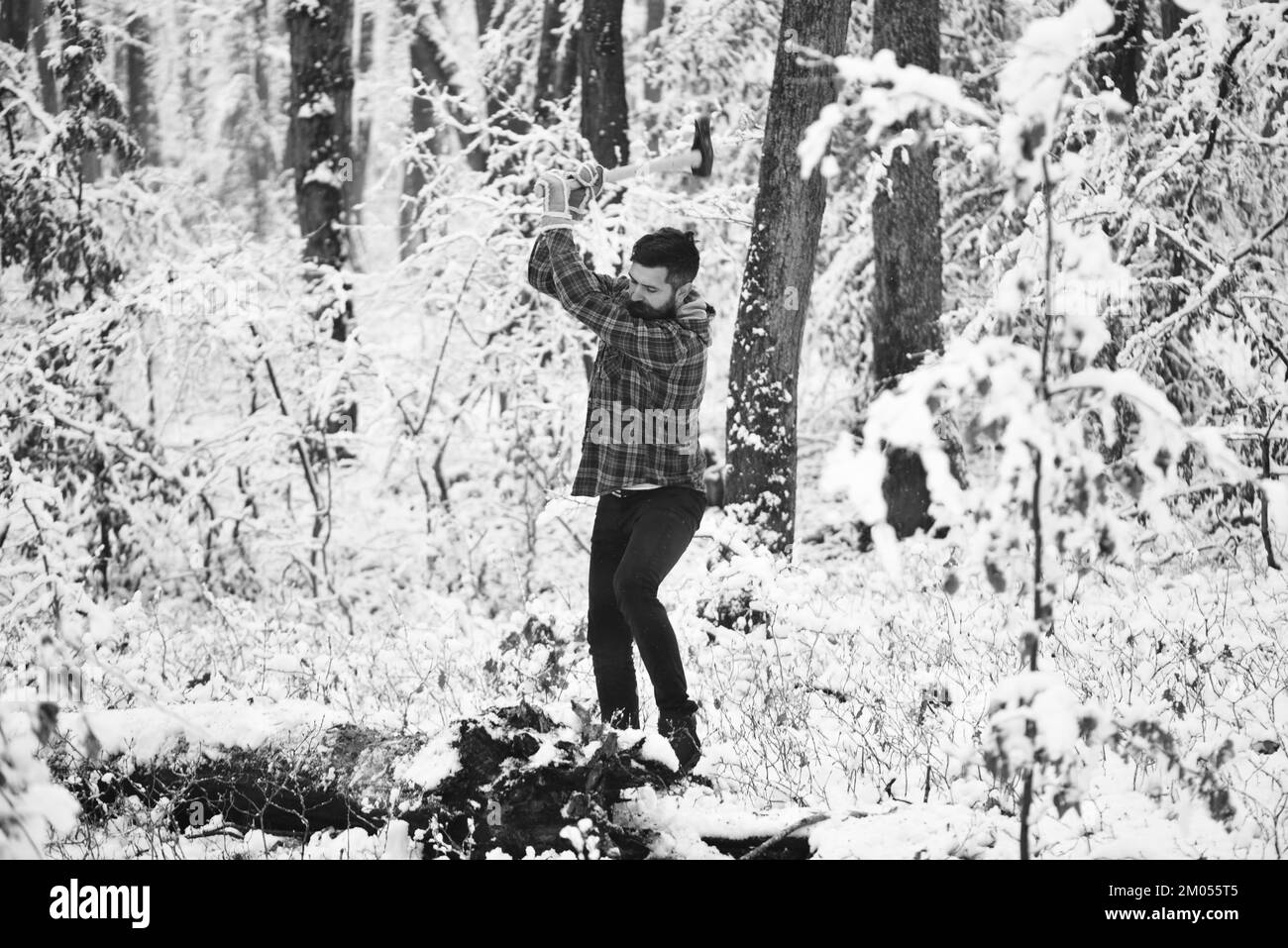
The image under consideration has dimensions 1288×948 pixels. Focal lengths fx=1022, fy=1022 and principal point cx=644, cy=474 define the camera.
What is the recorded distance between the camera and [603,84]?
956cm

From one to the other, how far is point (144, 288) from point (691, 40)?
6944 millimetres

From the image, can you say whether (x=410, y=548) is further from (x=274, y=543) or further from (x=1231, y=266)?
(x=1231, y=266)

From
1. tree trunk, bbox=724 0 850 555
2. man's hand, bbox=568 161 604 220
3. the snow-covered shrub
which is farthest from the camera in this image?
tree trunk, bbox=724 0 850 555

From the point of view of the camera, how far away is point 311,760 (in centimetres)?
347

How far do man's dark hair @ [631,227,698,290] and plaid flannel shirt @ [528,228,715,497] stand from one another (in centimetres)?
15

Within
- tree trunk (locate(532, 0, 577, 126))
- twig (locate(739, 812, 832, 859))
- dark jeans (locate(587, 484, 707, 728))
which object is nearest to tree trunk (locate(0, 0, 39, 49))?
tree trunk (locate(532, 0, 577, 126))

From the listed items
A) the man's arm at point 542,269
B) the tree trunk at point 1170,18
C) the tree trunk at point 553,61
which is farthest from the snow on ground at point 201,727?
the tree trunk at point 553,61

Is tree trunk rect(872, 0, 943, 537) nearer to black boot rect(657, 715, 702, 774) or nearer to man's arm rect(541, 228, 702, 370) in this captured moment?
man's arm rect(541, 228, 702, 370)

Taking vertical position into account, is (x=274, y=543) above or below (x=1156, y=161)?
below

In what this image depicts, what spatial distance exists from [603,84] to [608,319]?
6719mm

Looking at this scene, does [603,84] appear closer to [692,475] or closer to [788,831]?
[692,475]

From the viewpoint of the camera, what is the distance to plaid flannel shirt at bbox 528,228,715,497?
3.63m

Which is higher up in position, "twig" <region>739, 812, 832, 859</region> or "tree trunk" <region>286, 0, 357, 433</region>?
"tree trunk" <region>286, 0, 357, 433</region>

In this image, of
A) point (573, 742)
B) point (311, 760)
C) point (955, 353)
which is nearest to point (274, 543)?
point (311, 760)
